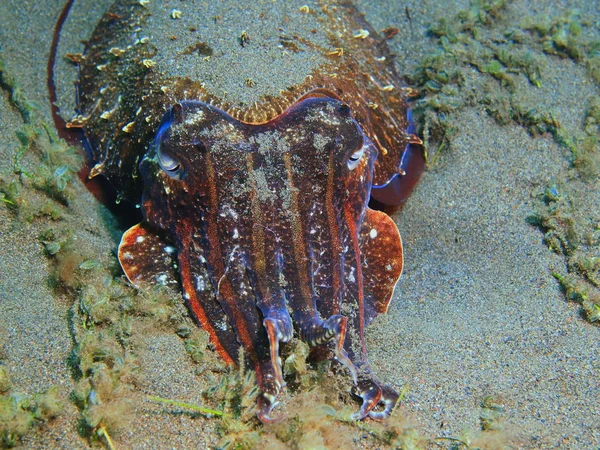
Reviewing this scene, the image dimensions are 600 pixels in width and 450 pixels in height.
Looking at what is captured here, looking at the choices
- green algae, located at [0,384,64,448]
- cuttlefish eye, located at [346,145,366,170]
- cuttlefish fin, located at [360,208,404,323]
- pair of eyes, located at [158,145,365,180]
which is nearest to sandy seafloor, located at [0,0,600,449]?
green algae, located at [0,384,64,448]

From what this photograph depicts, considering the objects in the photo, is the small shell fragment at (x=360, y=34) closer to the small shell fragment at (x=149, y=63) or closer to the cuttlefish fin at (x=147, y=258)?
the small shell fragment at (x=149, y=63)

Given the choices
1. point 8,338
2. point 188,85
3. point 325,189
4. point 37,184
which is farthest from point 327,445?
point 37,184

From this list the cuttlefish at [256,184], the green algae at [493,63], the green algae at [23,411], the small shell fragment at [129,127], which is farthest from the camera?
the green algae at [493,63]

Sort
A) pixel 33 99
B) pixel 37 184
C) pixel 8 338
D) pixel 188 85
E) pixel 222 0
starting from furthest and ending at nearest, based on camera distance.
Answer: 1. pixel 33 99
2. pixel 222 0
3. pixel 37 184
4. pixel 188 85
5. pixel 8 338

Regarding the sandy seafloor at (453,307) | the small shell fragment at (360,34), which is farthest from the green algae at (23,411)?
the small shell fragment at (360,34)

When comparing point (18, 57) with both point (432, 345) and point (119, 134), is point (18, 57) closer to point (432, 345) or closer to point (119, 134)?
point (119, 134)

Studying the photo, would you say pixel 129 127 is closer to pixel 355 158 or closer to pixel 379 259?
pixel 355 158
